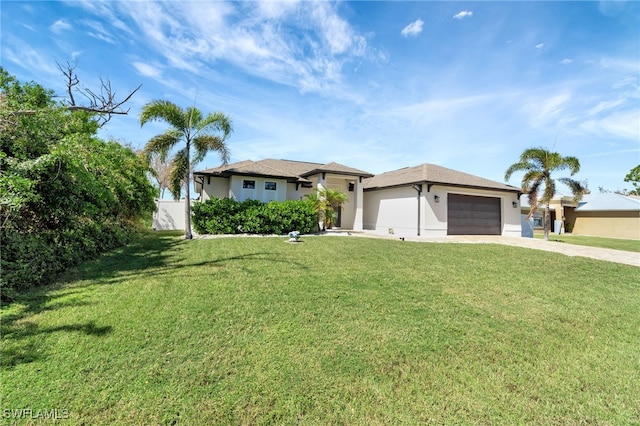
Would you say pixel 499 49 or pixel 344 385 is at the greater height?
pixel 499 49

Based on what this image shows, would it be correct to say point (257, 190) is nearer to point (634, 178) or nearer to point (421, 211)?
point (421, 211)

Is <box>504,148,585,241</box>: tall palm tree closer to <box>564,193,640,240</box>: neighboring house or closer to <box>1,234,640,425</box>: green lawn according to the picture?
<box>1,234,640,425</box>: green lawn

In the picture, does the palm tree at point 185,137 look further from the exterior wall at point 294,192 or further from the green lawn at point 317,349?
the green lawn at point 317,349

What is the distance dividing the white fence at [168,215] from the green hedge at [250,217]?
6637 millimetres

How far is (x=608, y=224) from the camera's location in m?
25.5

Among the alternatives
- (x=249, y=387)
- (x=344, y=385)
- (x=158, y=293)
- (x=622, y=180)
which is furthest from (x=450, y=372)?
(x=622, y=180)

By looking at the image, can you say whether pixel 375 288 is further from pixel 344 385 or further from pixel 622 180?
pixel 622 180

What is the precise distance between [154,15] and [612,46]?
1520 centimetres

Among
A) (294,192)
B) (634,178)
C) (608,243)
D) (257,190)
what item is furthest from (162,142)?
(634,178)

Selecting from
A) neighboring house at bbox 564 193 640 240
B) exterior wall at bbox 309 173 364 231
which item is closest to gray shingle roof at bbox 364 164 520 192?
exterior wall at bbox 309 173 364 231

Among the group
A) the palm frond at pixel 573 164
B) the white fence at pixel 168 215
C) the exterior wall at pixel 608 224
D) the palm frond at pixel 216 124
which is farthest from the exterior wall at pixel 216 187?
the exterior wall at pixel 608 224

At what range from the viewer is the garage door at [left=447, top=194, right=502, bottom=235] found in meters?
17.0

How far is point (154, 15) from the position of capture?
8.37 metres

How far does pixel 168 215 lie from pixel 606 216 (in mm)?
37682
